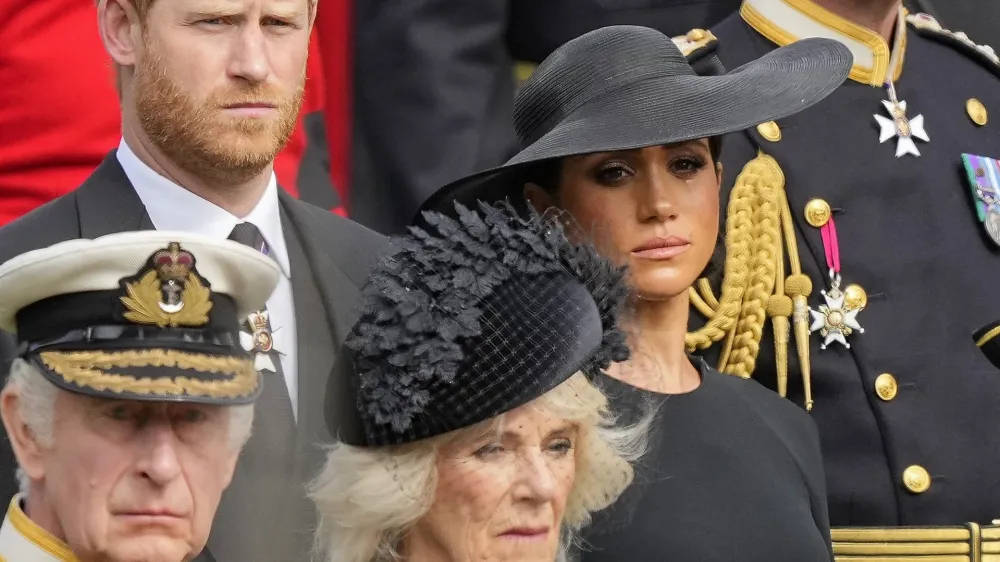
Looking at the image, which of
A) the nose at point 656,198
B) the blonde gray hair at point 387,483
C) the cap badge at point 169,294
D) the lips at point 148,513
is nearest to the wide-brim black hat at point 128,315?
the cap badge at point 169,294

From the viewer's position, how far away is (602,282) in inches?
96.2

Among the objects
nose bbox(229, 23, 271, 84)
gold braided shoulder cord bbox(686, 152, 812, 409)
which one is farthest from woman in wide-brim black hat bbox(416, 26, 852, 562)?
nose bbox(229, 23, 271, 84)

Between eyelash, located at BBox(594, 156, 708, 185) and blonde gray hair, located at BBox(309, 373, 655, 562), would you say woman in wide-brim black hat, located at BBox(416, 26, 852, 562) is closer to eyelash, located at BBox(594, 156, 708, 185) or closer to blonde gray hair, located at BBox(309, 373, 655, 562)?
eyelash, located at BBox(594, 156, 708, 185)

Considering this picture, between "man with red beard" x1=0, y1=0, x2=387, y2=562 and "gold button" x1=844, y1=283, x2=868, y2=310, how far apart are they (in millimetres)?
1092

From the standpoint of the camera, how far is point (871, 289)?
10.8 feet

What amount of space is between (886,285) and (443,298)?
1.28 meters

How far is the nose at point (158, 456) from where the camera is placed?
6.79 ft

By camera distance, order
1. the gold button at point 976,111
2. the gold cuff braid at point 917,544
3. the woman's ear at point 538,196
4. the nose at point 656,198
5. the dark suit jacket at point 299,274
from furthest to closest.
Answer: the gold button at point 976,111 → the gold cuff braid at point 917,544 → the woman's ear at point 538,196 → the nose at point 656,198 → the dark suit jacket at point 299,274

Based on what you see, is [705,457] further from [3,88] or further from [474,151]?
[3,88]

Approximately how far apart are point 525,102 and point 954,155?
97 centimetres

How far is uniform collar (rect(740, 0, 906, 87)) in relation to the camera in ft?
11.2

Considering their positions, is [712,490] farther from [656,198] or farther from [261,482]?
[261,482]

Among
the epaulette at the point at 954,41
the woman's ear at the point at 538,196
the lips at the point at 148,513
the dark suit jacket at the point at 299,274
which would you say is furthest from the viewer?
the epaulette at the point at 954,41

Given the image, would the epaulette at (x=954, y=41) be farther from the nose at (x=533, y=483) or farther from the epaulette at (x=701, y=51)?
the nose at (x=533, y=483)
